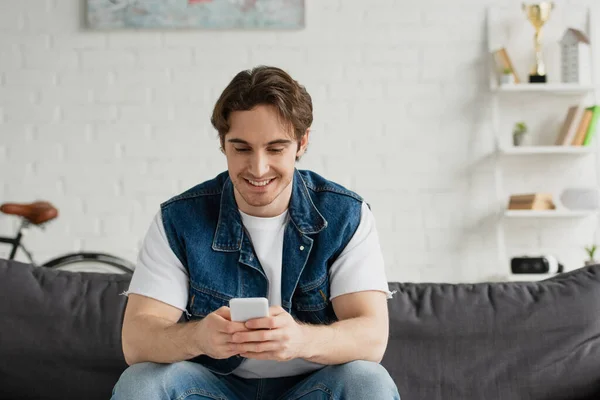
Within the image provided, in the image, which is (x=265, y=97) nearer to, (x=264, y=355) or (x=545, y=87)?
(x=264, y=355)

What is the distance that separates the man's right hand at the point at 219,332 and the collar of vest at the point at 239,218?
0.98 feet

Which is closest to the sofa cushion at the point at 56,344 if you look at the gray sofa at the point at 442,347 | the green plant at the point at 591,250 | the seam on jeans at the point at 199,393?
the gray sofa at the point at 442,347

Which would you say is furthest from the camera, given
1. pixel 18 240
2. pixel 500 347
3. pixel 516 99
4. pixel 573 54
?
pixel 516 99

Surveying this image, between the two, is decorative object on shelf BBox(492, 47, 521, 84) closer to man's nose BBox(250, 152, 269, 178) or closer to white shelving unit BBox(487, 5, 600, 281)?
white shelving unit BBox(487, 5, 600, 281)

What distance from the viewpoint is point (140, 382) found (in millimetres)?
1720

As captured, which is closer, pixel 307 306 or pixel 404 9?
pixel 307 306

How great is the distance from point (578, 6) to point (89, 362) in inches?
124

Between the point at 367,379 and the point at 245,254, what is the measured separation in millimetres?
449

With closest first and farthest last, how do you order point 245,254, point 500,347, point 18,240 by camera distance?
point 245,254
point 500,347
point 18,240

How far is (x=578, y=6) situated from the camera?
4.30 m

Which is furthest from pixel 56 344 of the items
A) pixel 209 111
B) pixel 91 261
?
pixel 209 111

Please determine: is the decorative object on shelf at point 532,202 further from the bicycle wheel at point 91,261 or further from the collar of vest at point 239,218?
the collar of vest at point 239,218

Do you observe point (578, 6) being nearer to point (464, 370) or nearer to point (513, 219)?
point (513, 219)

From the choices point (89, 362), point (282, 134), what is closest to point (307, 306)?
point (282, 134)
